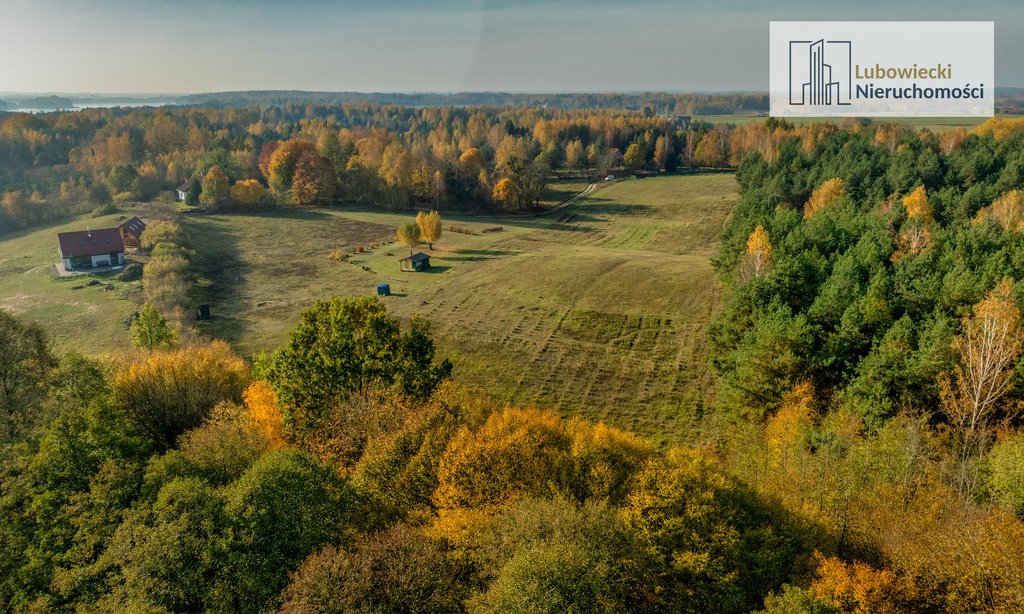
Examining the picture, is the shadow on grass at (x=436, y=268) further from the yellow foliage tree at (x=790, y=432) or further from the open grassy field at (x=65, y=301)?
the yellow foliage tree at (x=790, y=432)

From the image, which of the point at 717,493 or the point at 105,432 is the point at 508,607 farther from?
the point at 105,432

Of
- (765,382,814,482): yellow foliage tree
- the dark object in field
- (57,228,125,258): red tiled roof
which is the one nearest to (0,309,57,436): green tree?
(765,382,814,482): yellow foliage tree

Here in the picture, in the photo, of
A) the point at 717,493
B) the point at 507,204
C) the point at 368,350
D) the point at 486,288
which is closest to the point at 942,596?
the point at 717,493

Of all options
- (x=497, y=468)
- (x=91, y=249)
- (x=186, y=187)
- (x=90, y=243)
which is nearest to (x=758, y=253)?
(x=497, y=468)

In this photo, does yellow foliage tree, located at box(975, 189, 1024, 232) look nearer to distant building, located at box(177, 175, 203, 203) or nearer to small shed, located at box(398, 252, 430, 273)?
small shed, located at box(398, 252, 430, 273)

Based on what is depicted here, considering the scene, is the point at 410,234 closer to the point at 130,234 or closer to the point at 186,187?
the point at 130,234
